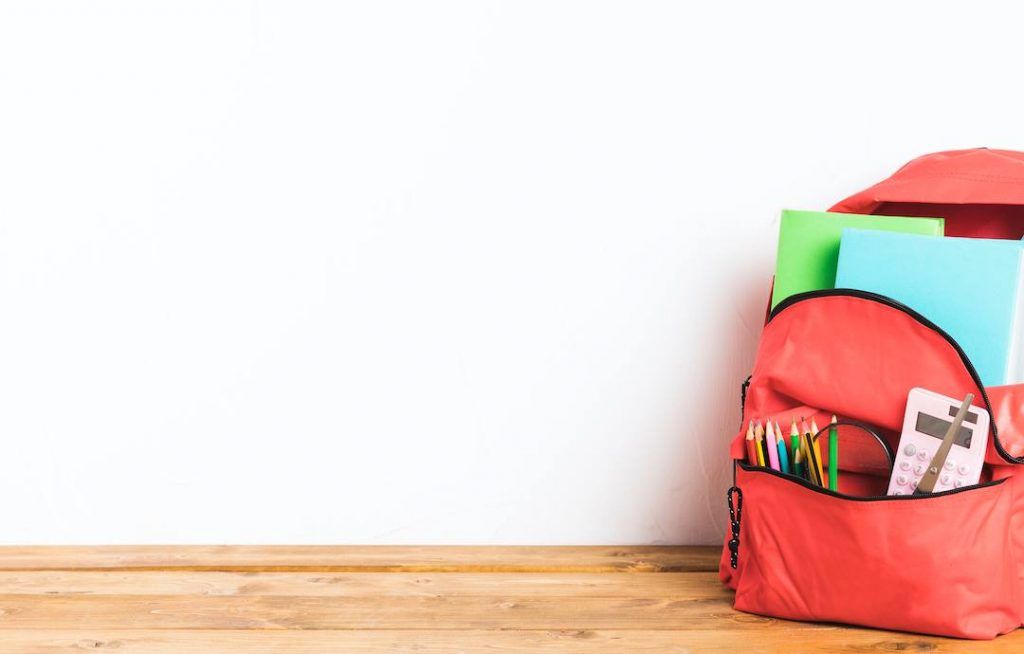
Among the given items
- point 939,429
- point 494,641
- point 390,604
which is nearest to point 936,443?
point 939,429

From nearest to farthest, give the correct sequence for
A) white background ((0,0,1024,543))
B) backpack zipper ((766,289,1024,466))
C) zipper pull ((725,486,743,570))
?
backpack zipper ((766,289,1024,466)), zipper pull ((725,486,743,570)), white background ((0,0,1024,543))

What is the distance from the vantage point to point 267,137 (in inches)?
39.6

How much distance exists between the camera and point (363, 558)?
3.35ft

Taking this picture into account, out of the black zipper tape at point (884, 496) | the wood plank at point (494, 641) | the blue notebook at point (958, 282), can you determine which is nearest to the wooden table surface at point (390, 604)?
the wood plank at point (494, 641)

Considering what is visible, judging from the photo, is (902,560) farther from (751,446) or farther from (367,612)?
(367,612)

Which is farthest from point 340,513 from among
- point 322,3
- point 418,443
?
point 322,3

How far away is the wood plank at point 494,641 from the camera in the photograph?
0.80m

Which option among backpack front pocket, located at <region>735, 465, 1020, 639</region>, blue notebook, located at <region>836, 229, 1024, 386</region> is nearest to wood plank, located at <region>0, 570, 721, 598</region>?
backpack front pocket, located at <region>735, 465, 1020, 639</region>

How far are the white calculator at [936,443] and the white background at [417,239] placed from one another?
0.81 feet

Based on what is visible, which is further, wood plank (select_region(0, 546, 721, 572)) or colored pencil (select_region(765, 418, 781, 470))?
wood plank (select_region(0, 546, 721, 572))

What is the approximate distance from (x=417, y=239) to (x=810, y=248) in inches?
16.9

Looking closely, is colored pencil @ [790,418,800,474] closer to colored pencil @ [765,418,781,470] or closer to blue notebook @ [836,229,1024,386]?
colored pencil @ [765,418,781,470]

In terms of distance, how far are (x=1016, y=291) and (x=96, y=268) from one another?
3.18 ft

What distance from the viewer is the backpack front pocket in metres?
0.78
